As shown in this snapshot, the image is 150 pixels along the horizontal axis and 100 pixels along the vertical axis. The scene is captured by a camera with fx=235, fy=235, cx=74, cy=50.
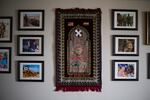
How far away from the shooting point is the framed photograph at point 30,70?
3146 mm

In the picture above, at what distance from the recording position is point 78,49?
316 centimetres

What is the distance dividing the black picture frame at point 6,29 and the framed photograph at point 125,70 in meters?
1.45

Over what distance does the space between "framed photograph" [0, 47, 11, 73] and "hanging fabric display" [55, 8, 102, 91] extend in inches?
25.5

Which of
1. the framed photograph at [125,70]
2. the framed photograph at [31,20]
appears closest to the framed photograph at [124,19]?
→ the framed photograph at [125,70]

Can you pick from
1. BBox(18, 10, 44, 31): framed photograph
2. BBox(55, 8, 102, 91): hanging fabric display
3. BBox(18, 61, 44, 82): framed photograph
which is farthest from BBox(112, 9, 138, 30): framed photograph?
BBox(18, 61, 44, 82): framed photograph

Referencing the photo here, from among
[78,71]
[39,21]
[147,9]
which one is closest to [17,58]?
[39,21]

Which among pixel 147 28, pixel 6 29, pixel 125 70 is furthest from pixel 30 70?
pixel 147 28

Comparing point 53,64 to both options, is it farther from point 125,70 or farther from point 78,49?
point 125,70

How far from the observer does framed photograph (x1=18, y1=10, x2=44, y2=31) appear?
317cm

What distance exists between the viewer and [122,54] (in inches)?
125

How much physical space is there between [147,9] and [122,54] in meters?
0.72

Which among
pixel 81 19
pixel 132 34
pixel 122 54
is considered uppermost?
pixel 81 19

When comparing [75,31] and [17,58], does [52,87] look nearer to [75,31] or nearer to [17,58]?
[17,58]

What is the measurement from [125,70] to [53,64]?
97cm
